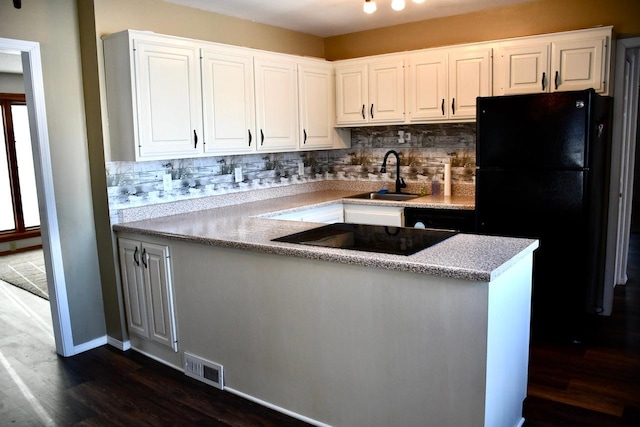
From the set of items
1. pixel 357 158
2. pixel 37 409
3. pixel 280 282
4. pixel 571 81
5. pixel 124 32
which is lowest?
pixel 37 409

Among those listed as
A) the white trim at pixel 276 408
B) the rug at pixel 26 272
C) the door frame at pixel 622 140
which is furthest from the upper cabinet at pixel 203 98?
the rug at pixel 26 272

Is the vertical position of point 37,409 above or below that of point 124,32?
below

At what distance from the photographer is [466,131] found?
4316mm

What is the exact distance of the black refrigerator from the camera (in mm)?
3172

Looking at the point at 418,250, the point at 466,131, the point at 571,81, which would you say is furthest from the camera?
the point at 466,131

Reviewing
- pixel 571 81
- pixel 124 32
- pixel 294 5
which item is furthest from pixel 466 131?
pixel 124 32

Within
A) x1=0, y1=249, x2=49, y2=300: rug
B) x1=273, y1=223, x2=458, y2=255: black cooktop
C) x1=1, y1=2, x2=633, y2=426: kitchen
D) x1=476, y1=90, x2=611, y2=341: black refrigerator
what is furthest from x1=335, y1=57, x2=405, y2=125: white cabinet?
x1=0, y1=249, x2=49, y2=300: rug

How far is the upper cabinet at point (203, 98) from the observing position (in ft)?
10.4

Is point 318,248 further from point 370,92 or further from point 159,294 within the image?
point 370,92

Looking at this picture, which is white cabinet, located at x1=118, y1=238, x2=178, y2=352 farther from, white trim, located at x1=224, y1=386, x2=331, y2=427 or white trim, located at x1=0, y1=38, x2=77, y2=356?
white trim, located at x1=224, y1=386, x2=331, y2=427

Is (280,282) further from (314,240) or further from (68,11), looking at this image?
(68,11)

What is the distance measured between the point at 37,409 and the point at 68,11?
241 centimetres

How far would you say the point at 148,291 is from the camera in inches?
128

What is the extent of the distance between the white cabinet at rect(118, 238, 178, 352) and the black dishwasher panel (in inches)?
75.3
